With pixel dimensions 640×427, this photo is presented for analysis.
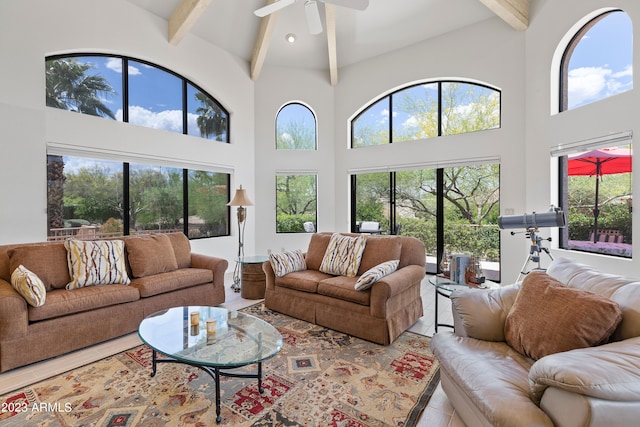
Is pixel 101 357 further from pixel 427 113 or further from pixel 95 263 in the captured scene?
pixel 427 113

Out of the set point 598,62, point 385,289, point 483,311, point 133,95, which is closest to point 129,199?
point 133,95

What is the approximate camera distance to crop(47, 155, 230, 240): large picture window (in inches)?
149

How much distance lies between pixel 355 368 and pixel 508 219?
2.03 m

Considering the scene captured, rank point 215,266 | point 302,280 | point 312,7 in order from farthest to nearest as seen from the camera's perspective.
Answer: point 215,266
point 312,7
point 302,280

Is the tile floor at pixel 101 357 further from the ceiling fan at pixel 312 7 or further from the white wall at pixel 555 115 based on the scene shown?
the ceiling fan at pixel 312 7

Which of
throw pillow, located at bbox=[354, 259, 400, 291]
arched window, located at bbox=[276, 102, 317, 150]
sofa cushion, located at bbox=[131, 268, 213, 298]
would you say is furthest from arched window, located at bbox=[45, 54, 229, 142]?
throw pillow, located at bbox=[354, 259, 400, 291]

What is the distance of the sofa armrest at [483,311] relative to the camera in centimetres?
190

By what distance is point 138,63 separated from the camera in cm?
452

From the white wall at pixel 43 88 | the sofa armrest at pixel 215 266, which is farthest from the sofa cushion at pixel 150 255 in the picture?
the white wall at pixel 43 88

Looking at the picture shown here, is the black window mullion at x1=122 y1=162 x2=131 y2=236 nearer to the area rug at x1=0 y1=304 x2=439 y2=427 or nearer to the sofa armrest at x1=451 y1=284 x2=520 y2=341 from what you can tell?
the area rug at x1=0 y1=304 x2=439 y2=427

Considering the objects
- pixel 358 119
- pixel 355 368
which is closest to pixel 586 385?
pixel 355 368

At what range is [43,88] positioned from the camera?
3.51 meters

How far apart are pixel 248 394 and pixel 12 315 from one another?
1822 mm

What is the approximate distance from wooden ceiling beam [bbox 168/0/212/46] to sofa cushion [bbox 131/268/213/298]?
3.43m
